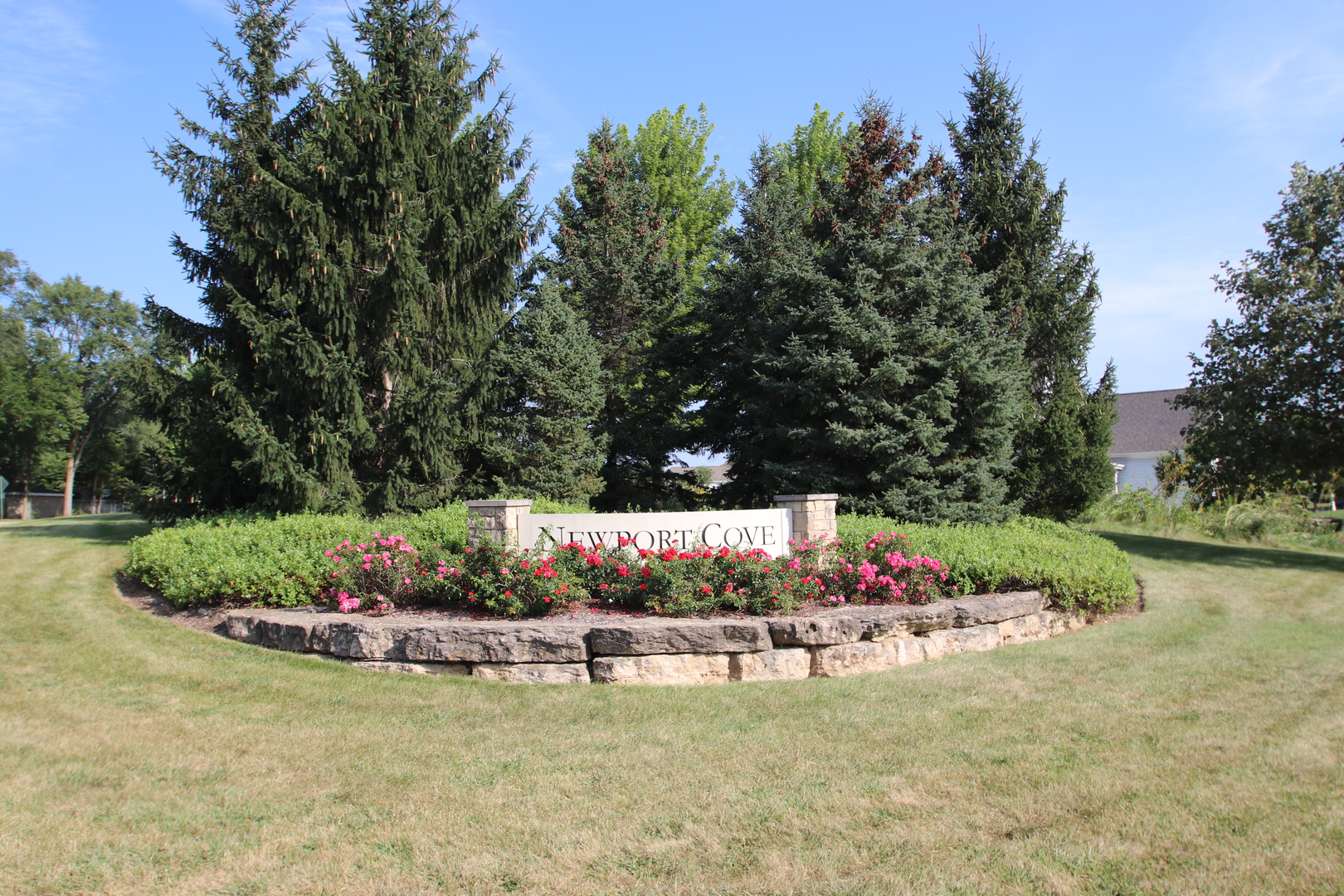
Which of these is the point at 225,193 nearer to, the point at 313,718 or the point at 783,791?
the point at 313,718

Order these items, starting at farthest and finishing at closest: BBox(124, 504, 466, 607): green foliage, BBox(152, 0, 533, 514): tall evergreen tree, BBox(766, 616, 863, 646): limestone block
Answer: BBox(152, 0, 533, 514): tall evergreen tree → BBox(124, 504, 466, 607): green foliage → BBox(766, 616, 863, 646): limestone block

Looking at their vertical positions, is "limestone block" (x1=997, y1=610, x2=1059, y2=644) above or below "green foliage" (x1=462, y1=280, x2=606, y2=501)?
below

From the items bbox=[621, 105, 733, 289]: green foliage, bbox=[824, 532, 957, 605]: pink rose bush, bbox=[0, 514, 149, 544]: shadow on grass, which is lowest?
bbox=[824, 532, 957, 605]: pink rose bush

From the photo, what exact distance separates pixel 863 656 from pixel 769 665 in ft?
2.78

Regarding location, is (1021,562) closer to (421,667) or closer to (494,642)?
(494,642)

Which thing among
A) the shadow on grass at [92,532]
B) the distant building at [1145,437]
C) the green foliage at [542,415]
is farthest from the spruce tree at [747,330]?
the distant building at [1145,437]

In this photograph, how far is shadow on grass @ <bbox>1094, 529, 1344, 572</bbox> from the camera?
13.0m

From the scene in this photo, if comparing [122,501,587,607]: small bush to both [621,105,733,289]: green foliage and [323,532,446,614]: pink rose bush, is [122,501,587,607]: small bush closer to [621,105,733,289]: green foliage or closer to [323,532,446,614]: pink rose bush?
[323,532,446,614]: pink rose bush

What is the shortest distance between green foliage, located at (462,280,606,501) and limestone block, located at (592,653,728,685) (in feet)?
20.7

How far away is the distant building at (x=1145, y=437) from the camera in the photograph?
29.9 meters

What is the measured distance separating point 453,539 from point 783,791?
5.49 m

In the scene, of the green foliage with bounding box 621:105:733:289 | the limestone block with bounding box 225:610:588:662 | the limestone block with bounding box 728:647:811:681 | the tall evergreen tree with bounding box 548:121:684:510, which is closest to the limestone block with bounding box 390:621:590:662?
the limestone block with bounding box 225:610:588:662

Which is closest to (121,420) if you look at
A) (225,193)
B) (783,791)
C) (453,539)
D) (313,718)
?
(225,193)

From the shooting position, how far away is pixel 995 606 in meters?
7.36
